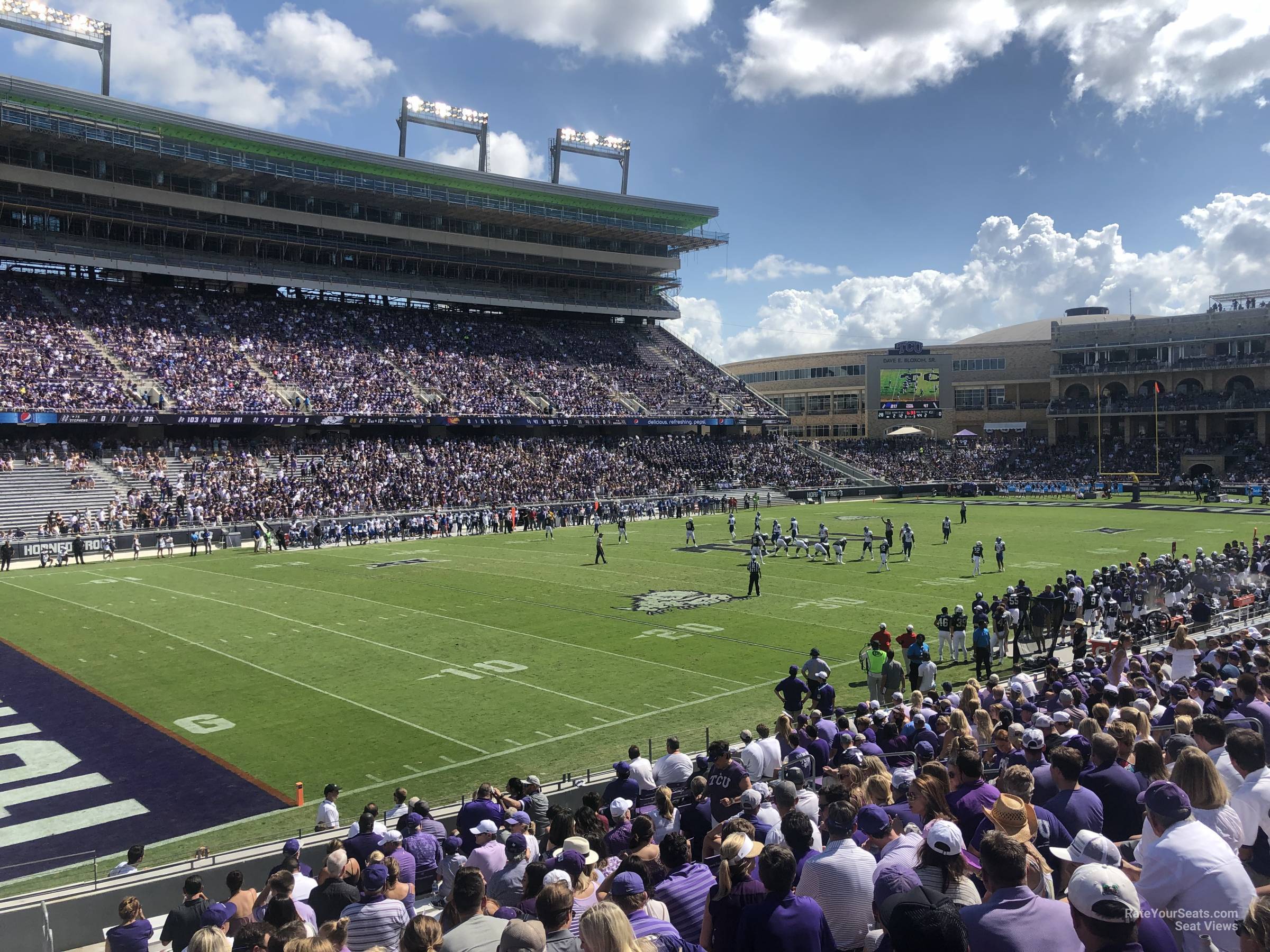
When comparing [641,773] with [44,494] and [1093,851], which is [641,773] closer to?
[1093,851]

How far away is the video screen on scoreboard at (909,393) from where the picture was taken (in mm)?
79312

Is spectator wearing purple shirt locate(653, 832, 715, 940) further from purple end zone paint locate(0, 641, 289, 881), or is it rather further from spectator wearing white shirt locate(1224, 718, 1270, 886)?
purple end zone paint locate(0, 641, 289, 881)

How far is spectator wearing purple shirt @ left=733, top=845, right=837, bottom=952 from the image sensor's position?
4.46 m

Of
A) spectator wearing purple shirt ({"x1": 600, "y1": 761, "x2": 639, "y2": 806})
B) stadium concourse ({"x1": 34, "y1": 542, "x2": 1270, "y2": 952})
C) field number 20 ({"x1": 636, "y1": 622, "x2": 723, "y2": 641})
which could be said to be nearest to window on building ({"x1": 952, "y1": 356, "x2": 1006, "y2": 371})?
field number 20 ({"x1": 636, "y1": 622, "x2": 723, "y2": 641})

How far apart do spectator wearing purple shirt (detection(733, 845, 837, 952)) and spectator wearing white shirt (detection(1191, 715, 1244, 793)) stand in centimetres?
370

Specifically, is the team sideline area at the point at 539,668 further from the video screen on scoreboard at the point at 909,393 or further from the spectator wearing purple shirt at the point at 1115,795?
the video screen on scoreboard at the point at 909,393

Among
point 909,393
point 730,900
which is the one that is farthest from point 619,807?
point 909,393

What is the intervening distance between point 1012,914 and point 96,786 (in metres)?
13.2

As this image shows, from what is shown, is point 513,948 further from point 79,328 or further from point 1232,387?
point 1232,387

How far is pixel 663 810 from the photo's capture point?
25.9 feet

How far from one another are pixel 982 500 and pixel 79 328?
5688 centimetres

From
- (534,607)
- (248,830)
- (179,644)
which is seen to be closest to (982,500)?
(534,607)

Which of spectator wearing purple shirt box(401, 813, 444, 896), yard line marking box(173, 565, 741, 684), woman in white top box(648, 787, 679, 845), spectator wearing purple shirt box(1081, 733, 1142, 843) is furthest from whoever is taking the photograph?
yard line marking box(173, 565, 741, 684)

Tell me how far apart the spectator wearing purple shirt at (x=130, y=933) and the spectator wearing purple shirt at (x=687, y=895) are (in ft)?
13.8
